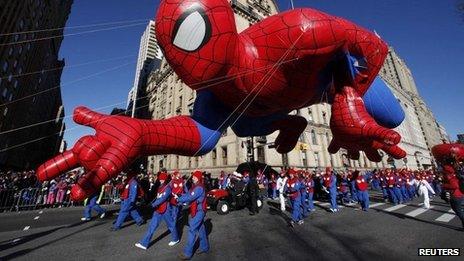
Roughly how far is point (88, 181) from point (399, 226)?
8143 mm

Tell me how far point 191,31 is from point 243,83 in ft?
3.51

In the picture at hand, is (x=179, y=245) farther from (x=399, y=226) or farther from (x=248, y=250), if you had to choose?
(x=399, y=226)

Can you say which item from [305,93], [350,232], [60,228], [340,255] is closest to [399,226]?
[350,232]

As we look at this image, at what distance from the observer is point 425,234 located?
633 cm

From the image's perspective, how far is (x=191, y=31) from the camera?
121 inches

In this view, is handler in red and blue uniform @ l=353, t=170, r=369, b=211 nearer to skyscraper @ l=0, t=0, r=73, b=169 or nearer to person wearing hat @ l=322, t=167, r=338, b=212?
person wearing hat @ l=322, t=167, r=338, b=212

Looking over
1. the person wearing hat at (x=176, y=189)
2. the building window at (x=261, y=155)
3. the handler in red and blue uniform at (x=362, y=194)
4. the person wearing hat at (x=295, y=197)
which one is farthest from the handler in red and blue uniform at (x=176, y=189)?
the building window at (x=261, y=155)

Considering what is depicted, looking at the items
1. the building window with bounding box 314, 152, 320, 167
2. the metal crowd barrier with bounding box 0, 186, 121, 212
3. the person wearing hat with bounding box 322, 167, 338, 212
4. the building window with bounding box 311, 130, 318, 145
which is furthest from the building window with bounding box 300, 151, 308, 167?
the metal crowd barrier with bounding box 0, 186, 121, 212

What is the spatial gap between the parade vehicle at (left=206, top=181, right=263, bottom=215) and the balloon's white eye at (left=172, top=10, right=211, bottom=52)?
8374 mm

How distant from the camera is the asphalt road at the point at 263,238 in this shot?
5.24 metres

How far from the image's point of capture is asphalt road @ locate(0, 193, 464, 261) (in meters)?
5.24

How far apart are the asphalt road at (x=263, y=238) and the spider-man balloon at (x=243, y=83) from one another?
2.53m

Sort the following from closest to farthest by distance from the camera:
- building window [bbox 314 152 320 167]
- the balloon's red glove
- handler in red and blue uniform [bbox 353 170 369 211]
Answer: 1. the balloon's red glove
2. handler in red and blue uniform [bbox 353 170 369 211]
3. building window [bbox 314 152 320 167]

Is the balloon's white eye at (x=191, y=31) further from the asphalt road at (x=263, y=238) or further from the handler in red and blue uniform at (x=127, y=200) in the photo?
the handler in red and blue uniform at (x=127, y=200)
